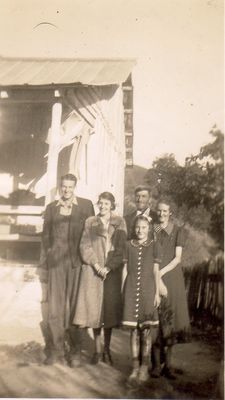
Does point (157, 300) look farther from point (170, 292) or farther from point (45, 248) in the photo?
point (45, 248)

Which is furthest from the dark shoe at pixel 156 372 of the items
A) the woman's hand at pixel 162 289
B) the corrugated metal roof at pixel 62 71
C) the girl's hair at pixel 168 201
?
the corrugated metal roof at pixel 62 71

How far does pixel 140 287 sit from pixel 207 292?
91cm

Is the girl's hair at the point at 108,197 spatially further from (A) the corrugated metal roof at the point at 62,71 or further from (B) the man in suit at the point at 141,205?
(A) the corrugated metal roof at the point at 62,71

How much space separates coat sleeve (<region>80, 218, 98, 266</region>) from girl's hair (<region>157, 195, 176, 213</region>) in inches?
27.9

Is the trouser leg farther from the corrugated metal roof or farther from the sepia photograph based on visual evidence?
the corrugated metal roof

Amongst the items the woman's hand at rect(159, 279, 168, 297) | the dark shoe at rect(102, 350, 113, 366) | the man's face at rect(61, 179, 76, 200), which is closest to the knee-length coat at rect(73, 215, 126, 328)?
the dark shoe at rect(102, 350, 113, 366)

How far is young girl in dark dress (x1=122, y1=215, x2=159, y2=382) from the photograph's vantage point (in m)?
3.23

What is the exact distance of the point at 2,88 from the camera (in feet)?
12.9

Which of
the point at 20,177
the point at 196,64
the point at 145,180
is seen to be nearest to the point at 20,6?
the point at 196,64

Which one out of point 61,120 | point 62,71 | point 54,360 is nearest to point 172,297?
point 54,360

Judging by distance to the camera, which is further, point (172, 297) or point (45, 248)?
point (45, 248)

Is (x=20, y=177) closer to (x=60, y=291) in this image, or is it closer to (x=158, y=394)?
(x=60, y=291)

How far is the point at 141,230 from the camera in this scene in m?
3.32

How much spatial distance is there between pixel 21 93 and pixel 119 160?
3.05 m
